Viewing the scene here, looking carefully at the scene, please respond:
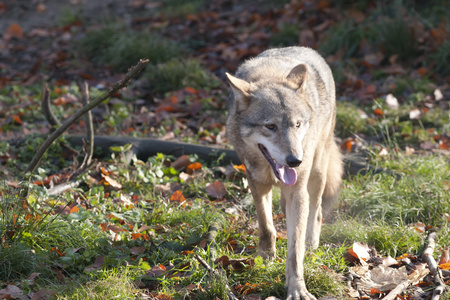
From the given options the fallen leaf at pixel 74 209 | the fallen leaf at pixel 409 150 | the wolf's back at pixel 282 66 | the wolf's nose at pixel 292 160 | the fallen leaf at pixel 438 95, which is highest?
the wolf's back at pixel 282 66

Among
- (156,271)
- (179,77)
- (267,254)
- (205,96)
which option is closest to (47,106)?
(205,96)

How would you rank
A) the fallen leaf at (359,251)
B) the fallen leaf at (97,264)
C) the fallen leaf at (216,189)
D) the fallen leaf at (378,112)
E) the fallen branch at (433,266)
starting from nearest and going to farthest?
1. the fallen branch at (433,266)
2. the fallen leaf at (97,264)
3. the fallen leaf at (359,251)
4. the fallen leaf at (216,189)
5. the fallen leaf at (378,112)

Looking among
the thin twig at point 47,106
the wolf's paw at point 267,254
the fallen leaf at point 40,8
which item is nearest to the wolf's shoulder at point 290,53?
the wolf's paw at point 267,254

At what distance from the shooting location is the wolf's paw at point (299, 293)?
3.32 metres

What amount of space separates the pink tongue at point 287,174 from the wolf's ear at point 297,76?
0.68 metres

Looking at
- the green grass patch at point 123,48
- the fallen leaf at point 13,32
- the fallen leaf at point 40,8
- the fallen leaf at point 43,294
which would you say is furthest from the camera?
the fallen leaf at point 40,8

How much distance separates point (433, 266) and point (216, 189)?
2.19 meters

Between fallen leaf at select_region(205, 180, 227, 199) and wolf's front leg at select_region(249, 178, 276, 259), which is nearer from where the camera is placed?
wolf's front leg at select_region(249, 178, 276, 259)

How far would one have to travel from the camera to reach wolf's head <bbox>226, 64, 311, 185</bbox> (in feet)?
11.5

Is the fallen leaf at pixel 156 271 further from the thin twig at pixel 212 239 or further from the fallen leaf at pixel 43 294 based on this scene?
the fallen leaf at pixel 43 294

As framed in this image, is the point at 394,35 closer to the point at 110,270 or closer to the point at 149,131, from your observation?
the point at 149,131

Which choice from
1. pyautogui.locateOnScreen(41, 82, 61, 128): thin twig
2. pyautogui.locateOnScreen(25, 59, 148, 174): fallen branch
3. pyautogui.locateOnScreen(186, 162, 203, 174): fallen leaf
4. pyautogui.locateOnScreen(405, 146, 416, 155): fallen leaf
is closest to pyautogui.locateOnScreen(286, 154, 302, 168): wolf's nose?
pyautogui.locateOnScreen(25, 59, 148, 174): fallen branch

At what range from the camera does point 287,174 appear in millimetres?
3609

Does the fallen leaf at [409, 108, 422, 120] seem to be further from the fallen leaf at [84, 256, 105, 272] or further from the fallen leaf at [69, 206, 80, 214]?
the fallen leaf at [84, 256, 105, 272]
